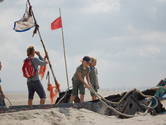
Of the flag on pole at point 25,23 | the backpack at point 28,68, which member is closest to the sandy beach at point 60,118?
the backpack at point 28,68

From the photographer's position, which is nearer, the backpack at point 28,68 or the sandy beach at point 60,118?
the sandy beach at point 60,118

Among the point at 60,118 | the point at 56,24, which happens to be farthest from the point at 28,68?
the point at 56,24

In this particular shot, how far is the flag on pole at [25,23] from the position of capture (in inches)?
441

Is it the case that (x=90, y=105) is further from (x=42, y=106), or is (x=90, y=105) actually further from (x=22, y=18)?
(x=22, y=18)

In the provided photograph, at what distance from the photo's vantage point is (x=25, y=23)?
454 inches

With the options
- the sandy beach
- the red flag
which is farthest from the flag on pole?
the sandy beach

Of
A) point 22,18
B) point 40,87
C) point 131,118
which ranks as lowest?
point 131,118

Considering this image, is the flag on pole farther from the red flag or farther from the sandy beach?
the sandy beach

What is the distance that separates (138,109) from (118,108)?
20.8 inches

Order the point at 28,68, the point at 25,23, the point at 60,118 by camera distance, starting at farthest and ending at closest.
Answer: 1. the point at 25,23
2. the point at 28,68
3. the point at 60,118

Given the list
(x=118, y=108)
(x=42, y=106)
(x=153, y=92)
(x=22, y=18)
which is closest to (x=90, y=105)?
(x=118, y=108)

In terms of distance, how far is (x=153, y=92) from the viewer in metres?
9.80

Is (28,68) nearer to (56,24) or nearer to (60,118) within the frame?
(60,118)

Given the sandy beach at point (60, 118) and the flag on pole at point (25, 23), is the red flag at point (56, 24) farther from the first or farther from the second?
the sandy beach at point (60, 118)
